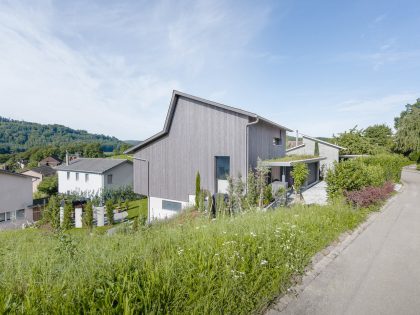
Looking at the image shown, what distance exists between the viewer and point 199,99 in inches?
623

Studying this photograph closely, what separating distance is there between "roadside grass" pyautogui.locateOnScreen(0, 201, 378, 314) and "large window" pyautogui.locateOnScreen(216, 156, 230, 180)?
1002 centimetres

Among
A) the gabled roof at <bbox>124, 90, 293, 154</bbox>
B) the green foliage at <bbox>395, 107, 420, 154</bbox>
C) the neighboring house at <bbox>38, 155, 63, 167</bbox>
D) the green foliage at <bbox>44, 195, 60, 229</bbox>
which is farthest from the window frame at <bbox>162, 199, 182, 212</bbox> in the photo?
the neighboring house at <bbox>38, 155, 63, 167</bbox>

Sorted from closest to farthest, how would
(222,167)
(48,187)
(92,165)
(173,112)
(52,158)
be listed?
(222,167) → (173,112) → (92,165) → (48,187) → (52,158)

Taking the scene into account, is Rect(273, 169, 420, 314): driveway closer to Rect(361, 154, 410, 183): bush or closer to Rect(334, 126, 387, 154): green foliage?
Rect(361, 154, 410, 183): bush

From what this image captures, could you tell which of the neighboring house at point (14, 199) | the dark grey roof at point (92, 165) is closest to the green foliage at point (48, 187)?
the dark grey roof at point (92, 165)

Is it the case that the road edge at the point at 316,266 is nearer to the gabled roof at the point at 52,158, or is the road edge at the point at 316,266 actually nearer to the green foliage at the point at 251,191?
the green foliage at the point at 251,191

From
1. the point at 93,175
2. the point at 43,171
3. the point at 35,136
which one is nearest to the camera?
the point at 93,175

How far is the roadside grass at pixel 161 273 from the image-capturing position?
2773 millimetres

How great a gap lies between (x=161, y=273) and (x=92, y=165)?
35.4 metres

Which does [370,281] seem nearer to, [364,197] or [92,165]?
[364,197]

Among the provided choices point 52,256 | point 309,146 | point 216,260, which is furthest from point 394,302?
point 309,146

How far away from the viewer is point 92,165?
34.6m

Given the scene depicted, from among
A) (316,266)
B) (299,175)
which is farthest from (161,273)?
(299,175)

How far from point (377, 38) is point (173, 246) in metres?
14.4
